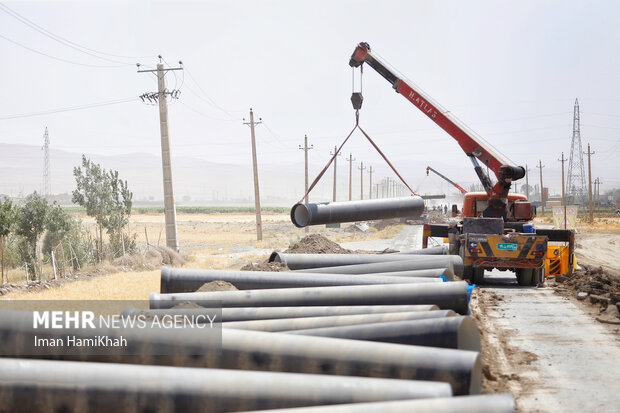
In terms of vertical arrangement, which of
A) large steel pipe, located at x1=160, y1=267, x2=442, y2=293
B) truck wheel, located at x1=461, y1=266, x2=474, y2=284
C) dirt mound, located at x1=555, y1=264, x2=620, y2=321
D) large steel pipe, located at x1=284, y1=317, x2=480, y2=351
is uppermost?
large steel pipe, located at x1=160, y1=267, x2=442, y2=293

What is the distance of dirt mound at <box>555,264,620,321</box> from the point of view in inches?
494

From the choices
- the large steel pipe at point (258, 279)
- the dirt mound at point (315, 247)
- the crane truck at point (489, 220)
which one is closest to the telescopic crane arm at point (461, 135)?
the crane truck at point (489, 220)

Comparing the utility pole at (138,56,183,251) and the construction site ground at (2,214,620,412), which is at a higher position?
the utility pole at (138,56,183,251)

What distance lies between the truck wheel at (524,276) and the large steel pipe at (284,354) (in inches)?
435

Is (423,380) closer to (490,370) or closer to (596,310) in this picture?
(490,370)

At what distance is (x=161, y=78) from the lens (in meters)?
27.9

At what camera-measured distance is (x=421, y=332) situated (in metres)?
6.40

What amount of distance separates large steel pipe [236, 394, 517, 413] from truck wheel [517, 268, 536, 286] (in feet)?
39.5

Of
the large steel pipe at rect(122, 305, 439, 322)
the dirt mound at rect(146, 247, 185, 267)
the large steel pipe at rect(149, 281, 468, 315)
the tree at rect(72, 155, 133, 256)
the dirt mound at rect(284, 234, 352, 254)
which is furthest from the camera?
the tree at rect(72, 155, 133, 256)

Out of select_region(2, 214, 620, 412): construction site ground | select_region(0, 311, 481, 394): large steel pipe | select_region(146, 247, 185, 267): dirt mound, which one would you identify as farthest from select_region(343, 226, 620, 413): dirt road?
select_region(146, 247, 185, 267): dirt mound

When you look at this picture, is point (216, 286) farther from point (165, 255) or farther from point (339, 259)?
point (165, 255)

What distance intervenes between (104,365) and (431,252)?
36.4ft

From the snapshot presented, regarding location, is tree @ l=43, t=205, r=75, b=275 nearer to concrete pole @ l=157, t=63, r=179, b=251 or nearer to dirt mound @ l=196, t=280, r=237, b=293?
concrete pole @ l=157, t=63, r=179, b=251

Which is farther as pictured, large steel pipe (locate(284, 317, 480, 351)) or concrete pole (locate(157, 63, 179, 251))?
concrete pole (locate(157, 63, 179, 251))
